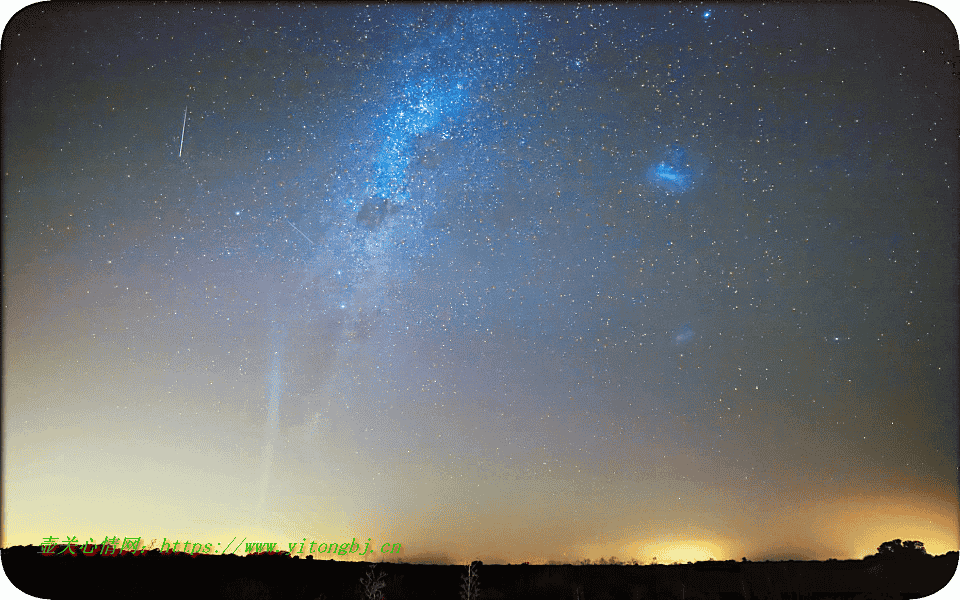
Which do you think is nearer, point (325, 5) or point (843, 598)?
point (325, 5)

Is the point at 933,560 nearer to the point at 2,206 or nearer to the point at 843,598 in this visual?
the point at 843,598

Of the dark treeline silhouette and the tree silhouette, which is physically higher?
the tree silhouette

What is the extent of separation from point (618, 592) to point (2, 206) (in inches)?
194

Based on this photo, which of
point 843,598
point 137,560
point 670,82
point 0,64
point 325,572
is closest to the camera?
point 0,64

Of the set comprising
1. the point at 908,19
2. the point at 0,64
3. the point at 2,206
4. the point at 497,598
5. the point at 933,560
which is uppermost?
the point at 908,19

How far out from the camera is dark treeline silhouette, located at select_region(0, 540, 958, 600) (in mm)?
3982

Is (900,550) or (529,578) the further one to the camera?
(529,578)

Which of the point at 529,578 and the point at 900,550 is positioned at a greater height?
the point at 900,550

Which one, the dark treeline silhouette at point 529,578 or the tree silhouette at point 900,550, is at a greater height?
the tree silhouette at point 900,550

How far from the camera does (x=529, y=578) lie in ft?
14.2

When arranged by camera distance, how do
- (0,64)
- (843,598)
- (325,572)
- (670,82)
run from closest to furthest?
(0,64)
(670,82)
(843,598)
(325,572)

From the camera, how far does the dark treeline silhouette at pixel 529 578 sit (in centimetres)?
398

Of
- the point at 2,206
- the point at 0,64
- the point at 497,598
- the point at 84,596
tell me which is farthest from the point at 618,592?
the point at 0,64

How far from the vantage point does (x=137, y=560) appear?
444cm
